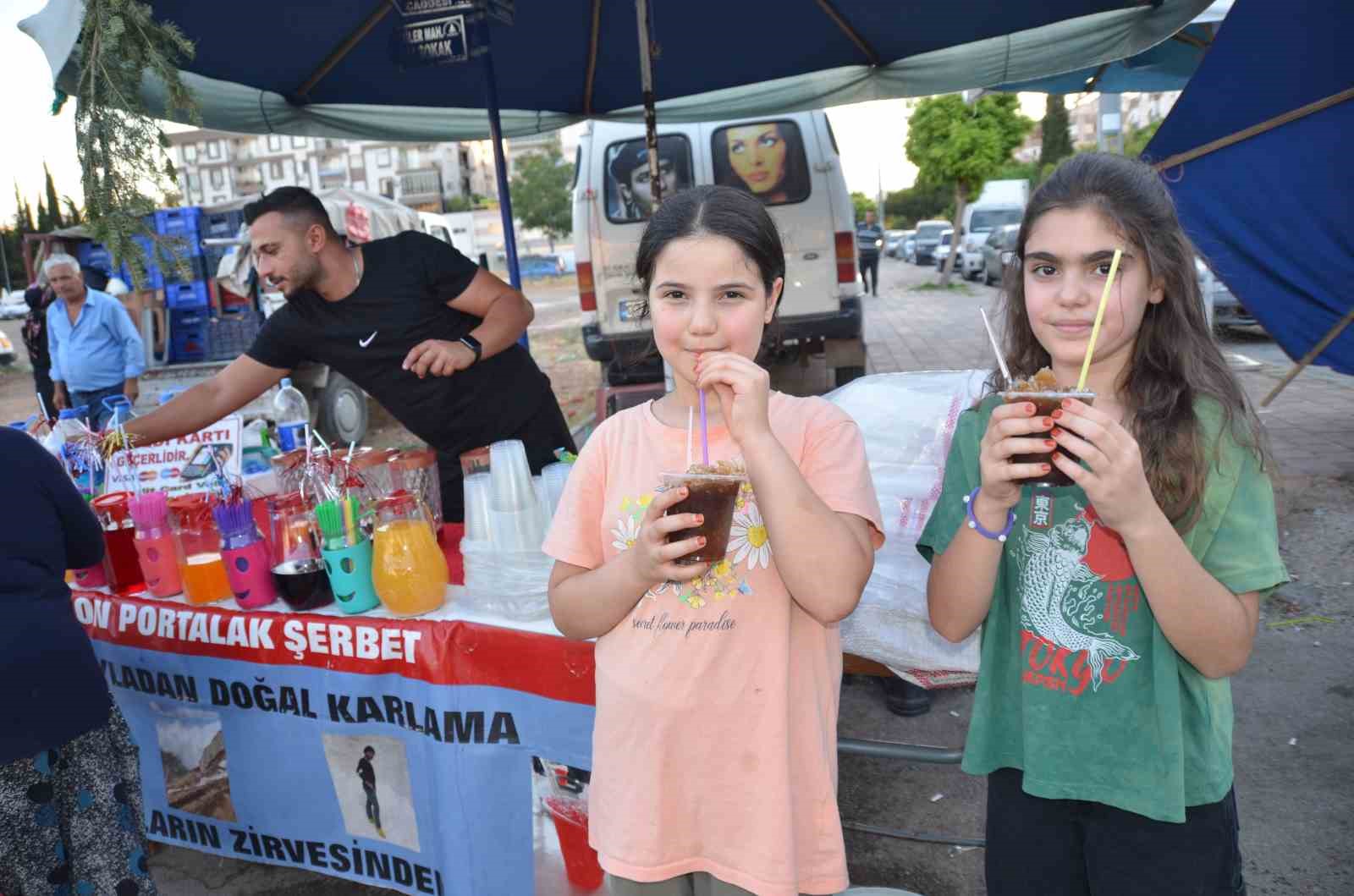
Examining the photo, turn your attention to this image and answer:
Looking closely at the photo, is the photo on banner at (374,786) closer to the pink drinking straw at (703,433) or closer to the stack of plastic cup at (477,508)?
the stack of plastic cup at (477,508)

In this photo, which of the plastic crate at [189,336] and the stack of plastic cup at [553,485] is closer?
the stack of plastic cup at [553,485]

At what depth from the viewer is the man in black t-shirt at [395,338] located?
3240mm

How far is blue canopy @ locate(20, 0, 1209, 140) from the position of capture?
14.9ft

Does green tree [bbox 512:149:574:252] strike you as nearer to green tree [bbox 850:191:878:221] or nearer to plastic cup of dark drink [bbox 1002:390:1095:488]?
green tree [bbox 850:191:878:221]

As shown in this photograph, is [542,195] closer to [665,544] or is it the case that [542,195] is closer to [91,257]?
[91,257]

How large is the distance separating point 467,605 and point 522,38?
3805mm

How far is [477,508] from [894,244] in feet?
149

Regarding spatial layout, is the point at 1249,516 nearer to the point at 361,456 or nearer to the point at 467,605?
the point at 467,605

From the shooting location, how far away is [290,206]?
3.17m

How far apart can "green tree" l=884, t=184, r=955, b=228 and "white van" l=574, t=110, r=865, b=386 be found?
53.9 metres

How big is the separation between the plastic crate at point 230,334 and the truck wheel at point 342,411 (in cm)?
188

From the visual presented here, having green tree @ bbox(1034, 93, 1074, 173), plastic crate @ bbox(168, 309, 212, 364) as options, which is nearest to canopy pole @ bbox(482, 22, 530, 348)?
plastic crate @ bbox(168, 309, 212, 364)

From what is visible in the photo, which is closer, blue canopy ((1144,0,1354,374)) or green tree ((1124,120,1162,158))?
blue canopy ((1144,0,1354,374))

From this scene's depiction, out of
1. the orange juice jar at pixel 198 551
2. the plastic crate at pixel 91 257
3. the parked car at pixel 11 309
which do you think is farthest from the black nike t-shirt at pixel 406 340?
the parked car at pixel 11 309
